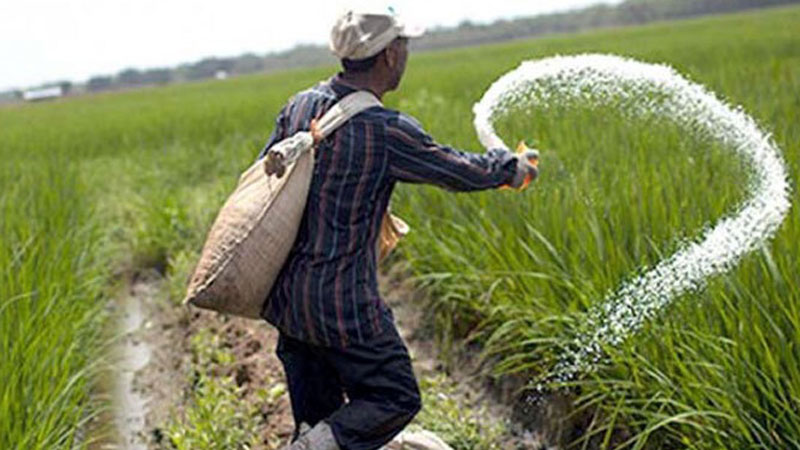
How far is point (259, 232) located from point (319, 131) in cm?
24

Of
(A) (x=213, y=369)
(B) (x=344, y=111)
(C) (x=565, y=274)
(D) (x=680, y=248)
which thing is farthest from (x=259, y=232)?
(A) (x=213, y=369)

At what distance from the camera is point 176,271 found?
452 centimetres

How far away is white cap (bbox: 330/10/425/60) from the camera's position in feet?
5.87

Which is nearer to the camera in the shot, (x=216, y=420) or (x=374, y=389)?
(x=374, y=389)

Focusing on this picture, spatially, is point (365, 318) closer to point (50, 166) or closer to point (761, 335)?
point (761, 335)

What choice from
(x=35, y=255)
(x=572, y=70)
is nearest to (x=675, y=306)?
(x=572, y=70)

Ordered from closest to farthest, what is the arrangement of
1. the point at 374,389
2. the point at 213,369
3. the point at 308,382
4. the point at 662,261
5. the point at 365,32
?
the point at 365,32 < the point at 374,389 < the point at 308,382 < the point at 662,261 < the point at 213,369

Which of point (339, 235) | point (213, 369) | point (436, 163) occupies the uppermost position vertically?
point (436, 163)

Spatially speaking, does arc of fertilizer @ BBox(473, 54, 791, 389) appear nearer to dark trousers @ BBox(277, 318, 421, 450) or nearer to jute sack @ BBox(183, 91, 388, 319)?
jute sack @ BBox(183, 91, 388, 319)

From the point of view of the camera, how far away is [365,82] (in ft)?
6.13

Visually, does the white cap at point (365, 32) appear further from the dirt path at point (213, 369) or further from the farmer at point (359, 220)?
the dirt path at point (213, 369)

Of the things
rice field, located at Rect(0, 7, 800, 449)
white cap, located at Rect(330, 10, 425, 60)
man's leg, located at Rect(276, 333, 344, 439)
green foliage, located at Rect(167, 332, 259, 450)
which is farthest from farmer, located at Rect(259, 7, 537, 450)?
green foliage, located at Rect(167, 332, 259, 450)

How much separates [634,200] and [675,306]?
0.71m

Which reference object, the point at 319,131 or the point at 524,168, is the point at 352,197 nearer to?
the point at 319,131
